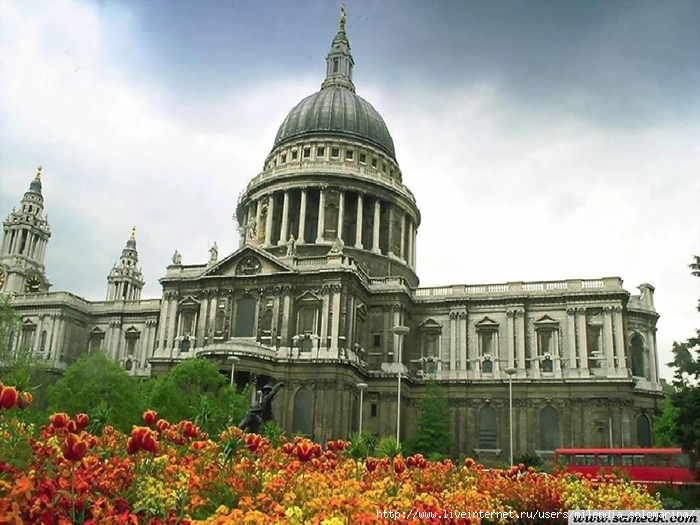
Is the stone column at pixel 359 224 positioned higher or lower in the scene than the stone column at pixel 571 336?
higher

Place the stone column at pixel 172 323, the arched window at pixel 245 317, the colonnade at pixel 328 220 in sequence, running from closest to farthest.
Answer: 1. the arched window at pixel 245 317
2. the stone column at pixel 172 323
3. the colonnade at pixel 328 220

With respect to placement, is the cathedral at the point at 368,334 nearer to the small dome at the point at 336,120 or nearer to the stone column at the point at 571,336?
the stone column at the point at 571,336

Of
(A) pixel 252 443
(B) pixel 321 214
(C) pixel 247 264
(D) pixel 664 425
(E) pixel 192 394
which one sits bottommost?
(A) pixel 252 443

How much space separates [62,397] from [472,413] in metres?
34.5

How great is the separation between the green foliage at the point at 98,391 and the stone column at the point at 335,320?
617 inches

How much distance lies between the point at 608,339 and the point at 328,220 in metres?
30.4

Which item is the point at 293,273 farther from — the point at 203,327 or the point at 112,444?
the point at 112,444

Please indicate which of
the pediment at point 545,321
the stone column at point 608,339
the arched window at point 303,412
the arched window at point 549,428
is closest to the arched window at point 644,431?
the stone column at point 608,339

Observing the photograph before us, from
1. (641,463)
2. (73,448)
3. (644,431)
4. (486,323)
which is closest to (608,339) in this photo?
(644,431)

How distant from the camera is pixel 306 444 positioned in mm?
12742

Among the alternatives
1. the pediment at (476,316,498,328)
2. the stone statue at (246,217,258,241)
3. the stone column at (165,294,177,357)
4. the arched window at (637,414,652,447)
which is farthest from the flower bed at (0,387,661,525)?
the stone statue at (246,217,258,241)

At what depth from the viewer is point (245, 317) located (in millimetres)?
59594

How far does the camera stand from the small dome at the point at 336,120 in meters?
80.5

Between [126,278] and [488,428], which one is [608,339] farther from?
[126,278]
